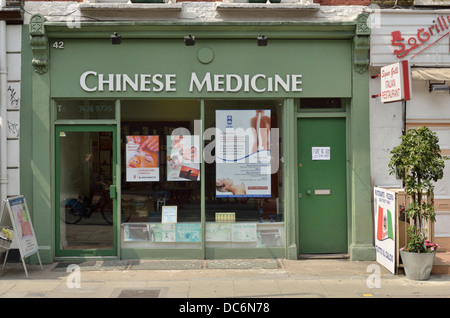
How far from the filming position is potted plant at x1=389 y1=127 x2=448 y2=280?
7.78 metres

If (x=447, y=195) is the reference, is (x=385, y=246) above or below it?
below

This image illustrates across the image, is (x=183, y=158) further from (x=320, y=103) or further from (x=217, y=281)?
(x=320, y=103)

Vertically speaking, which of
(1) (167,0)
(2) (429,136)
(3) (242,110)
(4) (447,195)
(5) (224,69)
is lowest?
(4) (447,195)

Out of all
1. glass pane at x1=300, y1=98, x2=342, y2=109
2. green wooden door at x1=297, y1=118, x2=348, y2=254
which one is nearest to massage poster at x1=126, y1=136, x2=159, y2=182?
green wooden door at x1=297, y1=118, x2=348, y2=254

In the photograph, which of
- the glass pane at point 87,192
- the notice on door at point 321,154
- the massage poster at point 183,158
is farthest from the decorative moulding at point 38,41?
the notice on door at point 321,154

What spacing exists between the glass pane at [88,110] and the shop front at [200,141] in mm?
18

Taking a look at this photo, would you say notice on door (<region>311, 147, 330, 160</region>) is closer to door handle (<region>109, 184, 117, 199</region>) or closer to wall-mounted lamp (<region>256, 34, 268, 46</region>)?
wall-mounted lamp (<region>256, 34, 268, 46</region>)

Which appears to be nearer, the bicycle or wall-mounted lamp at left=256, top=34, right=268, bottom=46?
wall-mounted lamp at left=256, top=34, right=268, bottom=46

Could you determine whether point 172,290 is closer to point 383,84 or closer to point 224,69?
point 224,69

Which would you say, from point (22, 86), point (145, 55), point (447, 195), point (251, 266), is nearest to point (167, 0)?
point (145, 55)

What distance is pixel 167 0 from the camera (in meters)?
9.22

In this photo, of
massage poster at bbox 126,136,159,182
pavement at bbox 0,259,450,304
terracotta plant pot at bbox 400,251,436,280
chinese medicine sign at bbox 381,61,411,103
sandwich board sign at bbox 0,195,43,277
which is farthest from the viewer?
massage poster at bbox 126,136,159,182

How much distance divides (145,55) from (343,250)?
5.07 m

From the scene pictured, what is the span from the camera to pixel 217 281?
7.88 meters
